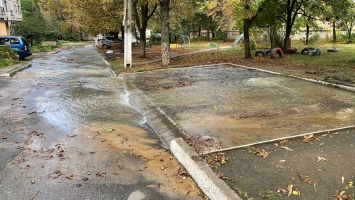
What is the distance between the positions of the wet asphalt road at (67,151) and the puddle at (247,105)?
1.18m

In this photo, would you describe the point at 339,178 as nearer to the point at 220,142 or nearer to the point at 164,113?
the point at 220,142

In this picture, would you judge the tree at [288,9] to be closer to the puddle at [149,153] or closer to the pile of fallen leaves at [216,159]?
the puddle at [149,153]

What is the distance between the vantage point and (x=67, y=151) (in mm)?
5457

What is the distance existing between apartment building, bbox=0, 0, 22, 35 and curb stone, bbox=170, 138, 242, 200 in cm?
4040

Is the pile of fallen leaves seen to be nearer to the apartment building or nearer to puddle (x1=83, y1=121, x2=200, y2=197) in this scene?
puddle (x1=83, y1=121, x2=200, y2=197)

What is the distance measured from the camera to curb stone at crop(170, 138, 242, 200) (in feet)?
12.1

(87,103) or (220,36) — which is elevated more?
(220,36)

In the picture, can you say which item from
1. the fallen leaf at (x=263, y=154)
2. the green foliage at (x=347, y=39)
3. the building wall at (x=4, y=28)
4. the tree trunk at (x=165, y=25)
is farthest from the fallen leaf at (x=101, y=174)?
the building wall at (x=4, y=28)

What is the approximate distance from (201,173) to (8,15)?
44939 mm

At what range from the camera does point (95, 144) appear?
5.76 metres

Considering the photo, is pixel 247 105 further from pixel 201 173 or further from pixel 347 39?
pixel 347 39

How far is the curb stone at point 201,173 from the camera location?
12.1 feet

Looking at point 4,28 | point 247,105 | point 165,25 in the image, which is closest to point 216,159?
point 247,105

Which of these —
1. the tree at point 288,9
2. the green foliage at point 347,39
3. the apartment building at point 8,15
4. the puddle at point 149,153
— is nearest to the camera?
the puddle at point 149,153
